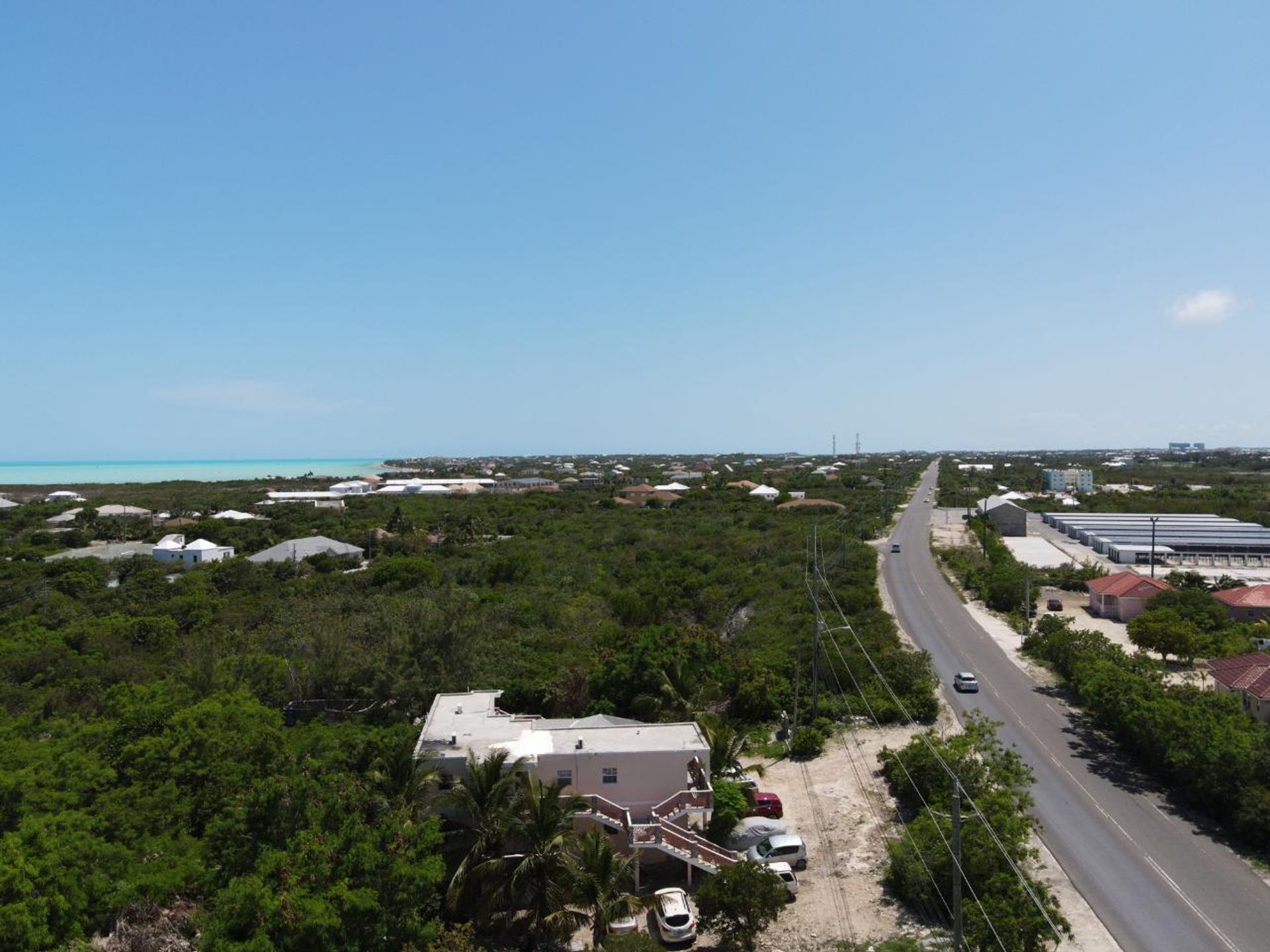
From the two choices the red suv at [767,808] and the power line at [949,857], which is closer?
the power line at [949,857]

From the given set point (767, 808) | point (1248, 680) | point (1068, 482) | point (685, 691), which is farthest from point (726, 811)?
point (1068, 482)

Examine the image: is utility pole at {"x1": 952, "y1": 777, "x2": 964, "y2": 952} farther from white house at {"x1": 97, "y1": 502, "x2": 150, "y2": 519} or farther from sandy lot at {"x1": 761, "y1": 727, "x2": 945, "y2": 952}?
white house at {"x1": 97, "y1": 502, "x2": 150, "y2": 519}

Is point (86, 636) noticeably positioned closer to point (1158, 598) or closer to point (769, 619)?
point (769, 619)

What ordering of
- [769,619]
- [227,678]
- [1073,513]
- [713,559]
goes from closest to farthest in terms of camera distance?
[227,678], [769,619], [713,559], [1073,513]

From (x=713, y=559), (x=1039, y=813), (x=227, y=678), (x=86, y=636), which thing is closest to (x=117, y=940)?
(x=227, y=678)

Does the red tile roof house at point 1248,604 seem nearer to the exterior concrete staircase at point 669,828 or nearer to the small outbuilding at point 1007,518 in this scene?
the small outbuilding at point 1007,518

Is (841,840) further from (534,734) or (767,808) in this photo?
(534,734)

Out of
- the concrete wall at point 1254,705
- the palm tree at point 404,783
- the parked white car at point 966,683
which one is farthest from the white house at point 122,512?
the concrete wall at point 1254,705
